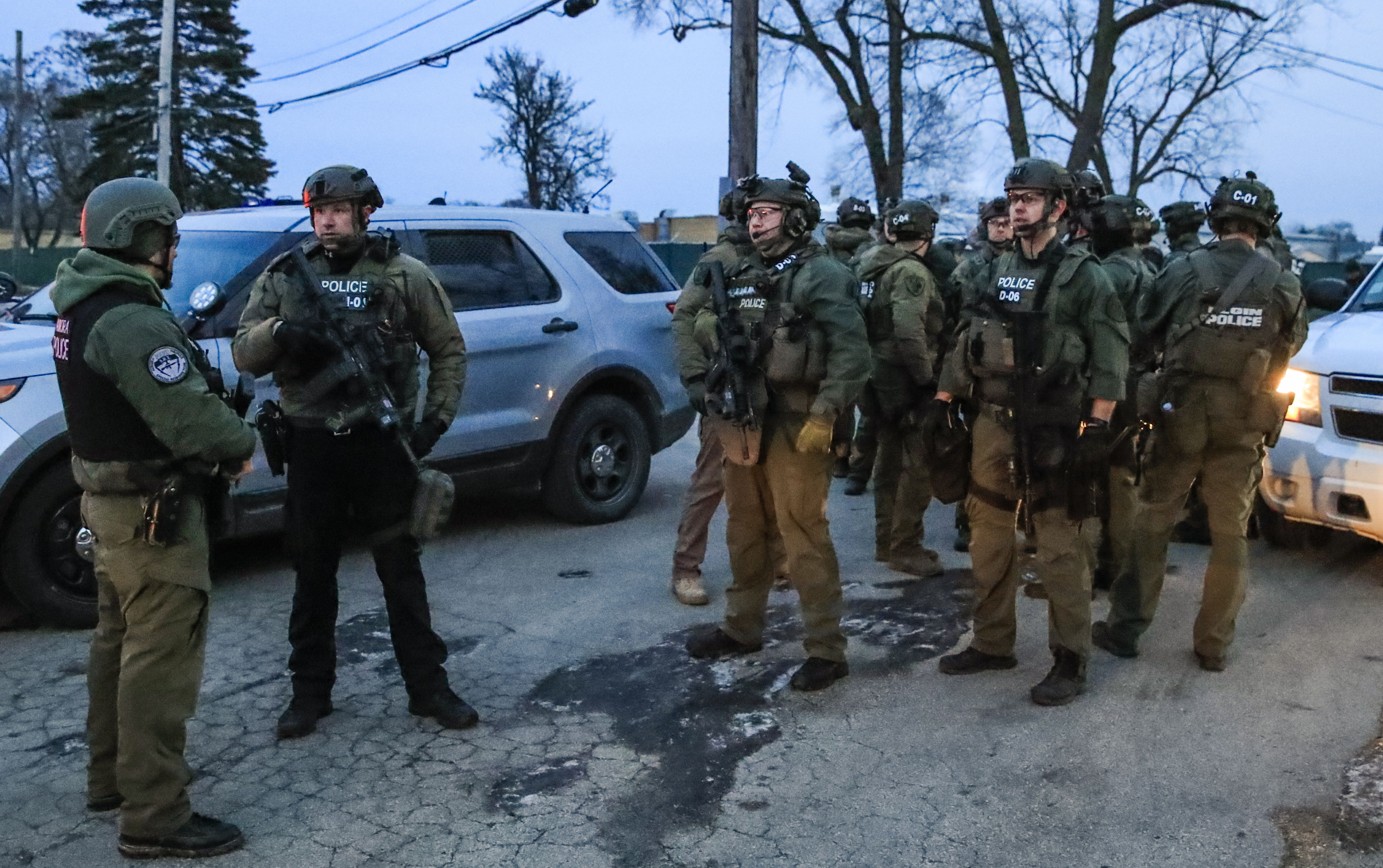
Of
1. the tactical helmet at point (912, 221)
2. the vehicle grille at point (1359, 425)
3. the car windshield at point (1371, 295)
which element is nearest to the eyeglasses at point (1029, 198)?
the tactical helmet at point (912, 221)

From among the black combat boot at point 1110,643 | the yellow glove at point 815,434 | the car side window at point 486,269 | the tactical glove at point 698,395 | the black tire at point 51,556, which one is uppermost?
the car side window at point 486,269

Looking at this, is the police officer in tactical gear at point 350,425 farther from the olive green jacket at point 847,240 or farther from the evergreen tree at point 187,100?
the evergreen tree at point 187,100

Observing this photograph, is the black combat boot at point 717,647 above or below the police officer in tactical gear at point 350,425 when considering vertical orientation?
below

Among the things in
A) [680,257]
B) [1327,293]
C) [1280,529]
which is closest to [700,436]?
[1280,529]

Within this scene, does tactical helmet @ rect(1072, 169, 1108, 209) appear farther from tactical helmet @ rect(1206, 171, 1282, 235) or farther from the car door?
the car door

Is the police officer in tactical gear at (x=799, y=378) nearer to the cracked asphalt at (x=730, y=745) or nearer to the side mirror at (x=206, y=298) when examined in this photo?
the cracked asphalt at (x=730, y=745)

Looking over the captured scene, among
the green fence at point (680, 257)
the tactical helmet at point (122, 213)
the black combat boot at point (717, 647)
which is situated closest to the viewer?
the tactical helmet at point (122, 213)

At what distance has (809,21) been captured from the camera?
2923cm

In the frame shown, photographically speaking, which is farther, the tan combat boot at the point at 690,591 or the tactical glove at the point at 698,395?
the tan combat boot at the point at 690,591

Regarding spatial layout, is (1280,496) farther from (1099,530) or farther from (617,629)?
(617,629)

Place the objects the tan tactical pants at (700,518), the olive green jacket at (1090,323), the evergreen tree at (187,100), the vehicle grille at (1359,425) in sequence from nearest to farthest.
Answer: the olive green jacket at (1090,323)
the vehicle grille at (1359,425)
the tan tactical pants at (700,518)
the evergreen tree at (187,100)

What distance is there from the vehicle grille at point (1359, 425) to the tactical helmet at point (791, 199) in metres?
3.03

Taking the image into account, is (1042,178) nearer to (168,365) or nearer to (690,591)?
(690,591)

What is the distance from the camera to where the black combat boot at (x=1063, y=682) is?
488 cm
